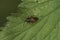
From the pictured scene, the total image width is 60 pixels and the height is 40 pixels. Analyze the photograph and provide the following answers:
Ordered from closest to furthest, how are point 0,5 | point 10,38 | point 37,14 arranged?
1. point 10,38
2. point 37,14
3. point 0,5

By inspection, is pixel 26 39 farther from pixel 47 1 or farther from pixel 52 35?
pixel 47 1

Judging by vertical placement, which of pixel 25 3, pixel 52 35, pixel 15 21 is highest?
pixel 25 3

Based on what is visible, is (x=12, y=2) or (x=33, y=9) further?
(x=12, y=2)

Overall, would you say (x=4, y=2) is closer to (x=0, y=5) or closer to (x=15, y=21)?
(x=0, y=5)

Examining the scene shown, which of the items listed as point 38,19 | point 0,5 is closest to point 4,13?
point 0,5

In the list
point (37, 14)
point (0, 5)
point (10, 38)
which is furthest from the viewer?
point (0, 5)

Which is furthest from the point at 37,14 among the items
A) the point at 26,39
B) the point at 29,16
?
the point at 26,39

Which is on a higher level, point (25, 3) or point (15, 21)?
point (25, 3)
